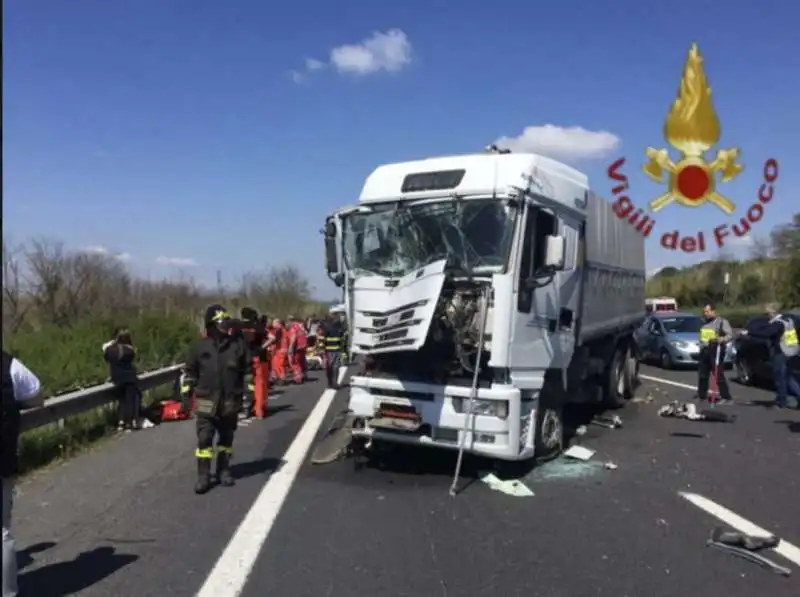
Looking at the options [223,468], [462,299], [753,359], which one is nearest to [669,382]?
[753,359]

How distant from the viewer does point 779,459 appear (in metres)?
8.90

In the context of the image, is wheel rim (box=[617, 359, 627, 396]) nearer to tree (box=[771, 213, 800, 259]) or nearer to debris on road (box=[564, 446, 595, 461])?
debris on road (box=[564, 446, 595, 461])

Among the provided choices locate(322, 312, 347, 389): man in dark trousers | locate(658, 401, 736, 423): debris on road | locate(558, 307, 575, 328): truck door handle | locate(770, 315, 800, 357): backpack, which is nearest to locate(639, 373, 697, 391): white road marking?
locate(770, 315, 800, 357): backpack

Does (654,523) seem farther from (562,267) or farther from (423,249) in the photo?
(423,249)

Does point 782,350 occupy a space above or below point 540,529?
above

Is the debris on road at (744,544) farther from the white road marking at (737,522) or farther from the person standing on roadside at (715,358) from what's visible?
the person standing on roadside at (715,358)

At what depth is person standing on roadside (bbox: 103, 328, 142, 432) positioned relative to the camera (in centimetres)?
1163

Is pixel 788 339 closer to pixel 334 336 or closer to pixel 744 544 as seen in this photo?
pixel 744 544

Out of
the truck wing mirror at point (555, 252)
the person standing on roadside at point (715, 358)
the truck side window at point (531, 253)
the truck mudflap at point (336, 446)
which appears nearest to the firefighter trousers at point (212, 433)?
the truck mudflap at point (336, 446)

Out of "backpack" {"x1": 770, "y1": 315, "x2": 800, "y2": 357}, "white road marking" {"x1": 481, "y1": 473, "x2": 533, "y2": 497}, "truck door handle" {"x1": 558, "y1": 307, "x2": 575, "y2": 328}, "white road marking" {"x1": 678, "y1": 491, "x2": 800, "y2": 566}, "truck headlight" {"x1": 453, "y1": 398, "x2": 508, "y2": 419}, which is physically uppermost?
"truck door handle" {"x1": 558, "y1": 307, "x2": 575, "y2": 328}

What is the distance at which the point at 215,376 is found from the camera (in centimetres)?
769

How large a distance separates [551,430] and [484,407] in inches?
56.1

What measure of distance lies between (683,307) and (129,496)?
2257 inches

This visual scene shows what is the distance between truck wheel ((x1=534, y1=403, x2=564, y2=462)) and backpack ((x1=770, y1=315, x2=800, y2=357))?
6.23 metres
